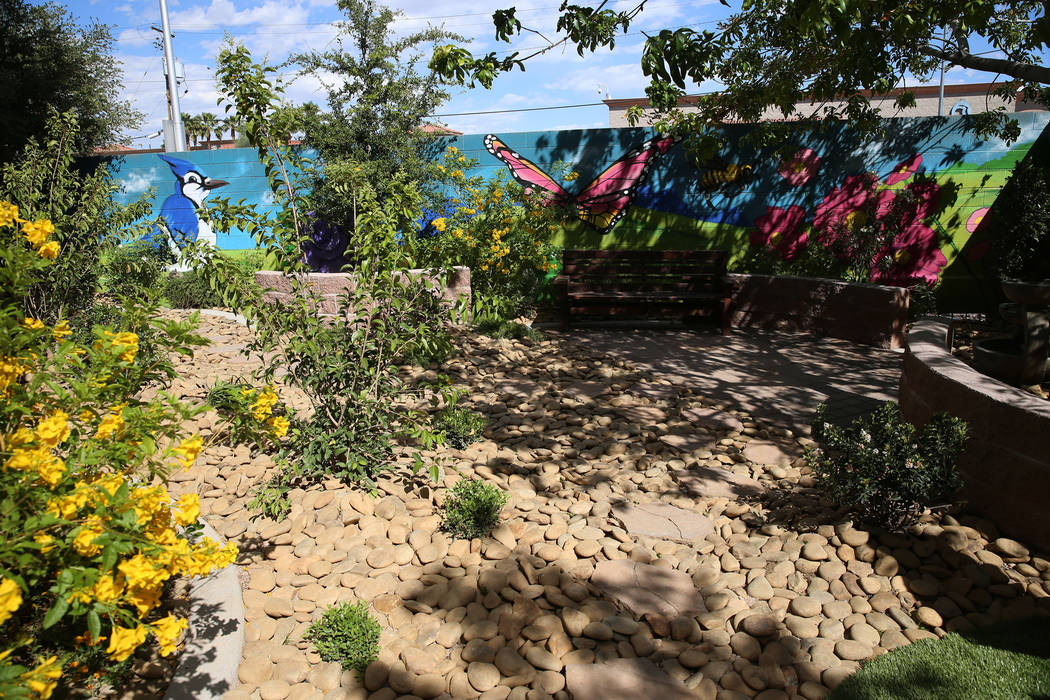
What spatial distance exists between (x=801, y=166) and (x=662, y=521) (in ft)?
22.5

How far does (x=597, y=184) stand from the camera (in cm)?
895

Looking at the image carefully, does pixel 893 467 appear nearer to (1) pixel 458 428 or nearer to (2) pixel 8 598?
(1) pixel 458 428

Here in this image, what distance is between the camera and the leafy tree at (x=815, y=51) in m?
3.53

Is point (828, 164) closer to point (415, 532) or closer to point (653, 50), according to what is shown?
point (653, 50)

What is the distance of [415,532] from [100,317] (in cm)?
471

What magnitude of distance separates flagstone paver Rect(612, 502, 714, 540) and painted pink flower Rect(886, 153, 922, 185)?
704cm

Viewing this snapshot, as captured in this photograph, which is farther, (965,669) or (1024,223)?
(1024,223)

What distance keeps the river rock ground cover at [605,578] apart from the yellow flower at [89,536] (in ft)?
3.41

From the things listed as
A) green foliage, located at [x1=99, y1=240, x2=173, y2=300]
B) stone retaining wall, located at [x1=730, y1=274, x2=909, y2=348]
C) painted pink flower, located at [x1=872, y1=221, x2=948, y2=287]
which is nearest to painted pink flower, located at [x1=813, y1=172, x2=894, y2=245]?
painted pink flower, located at [x1=872, y1=221, x2=948, y2=287]

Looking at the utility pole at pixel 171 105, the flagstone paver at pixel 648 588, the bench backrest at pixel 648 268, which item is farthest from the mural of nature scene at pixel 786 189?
the utility pole at pixel 171 105

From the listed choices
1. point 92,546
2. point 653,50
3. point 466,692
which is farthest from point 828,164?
point 92,546

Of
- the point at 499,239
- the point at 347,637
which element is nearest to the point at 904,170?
the point at 499,239

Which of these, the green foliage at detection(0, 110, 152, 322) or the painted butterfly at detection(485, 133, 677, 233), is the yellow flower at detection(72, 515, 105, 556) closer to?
the green foliage at detection(0, 110, 152, 322)

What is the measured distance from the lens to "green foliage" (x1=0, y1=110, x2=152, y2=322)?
15.6ft
